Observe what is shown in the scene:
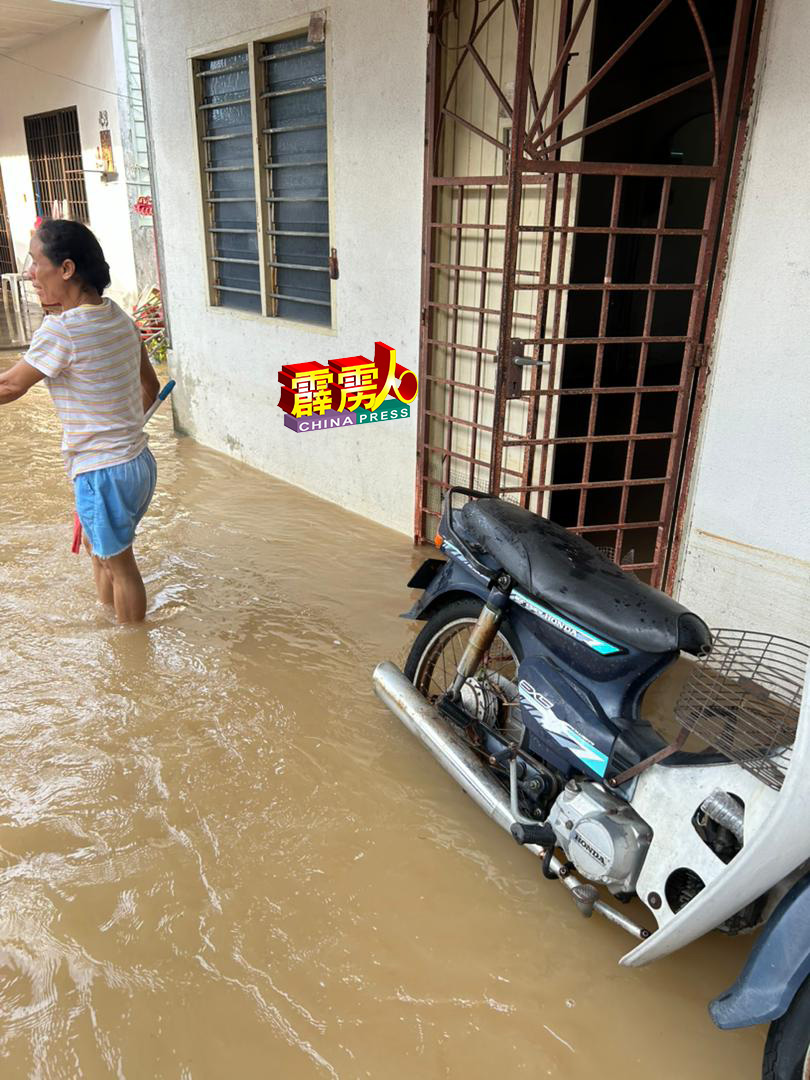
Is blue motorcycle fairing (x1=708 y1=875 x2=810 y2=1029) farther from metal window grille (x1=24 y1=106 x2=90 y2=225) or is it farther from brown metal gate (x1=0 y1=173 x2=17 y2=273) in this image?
brown metal gate (x1=0 y1=173 x2=17 y2=273)

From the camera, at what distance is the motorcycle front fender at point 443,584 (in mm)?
2506

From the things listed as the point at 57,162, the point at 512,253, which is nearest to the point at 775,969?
the point at 512,253

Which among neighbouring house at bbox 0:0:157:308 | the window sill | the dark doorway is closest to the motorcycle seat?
the dark doorway

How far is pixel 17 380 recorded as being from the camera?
9.15ft

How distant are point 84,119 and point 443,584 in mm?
11661

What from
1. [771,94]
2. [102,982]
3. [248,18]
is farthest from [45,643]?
[248,18]

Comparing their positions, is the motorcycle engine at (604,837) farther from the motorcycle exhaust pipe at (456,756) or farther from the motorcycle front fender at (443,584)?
the motorcycle front fender at (443,584)

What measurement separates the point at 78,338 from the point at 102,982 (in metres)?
2.11

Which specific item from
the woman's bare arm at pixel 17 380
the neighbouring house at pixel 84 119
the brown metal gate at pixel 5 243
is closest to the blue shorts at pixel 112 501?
the woman's bare arm at pixel 17 380

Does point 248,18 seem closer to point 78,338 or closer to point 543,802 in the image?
point 78,338

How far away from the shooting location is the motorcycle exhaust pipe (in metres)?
1.97

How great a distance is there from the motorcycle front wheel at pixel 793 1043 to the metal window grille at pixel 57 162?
13144mm

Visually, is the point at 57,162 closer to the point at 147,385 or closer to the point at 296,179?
the point at 296,179

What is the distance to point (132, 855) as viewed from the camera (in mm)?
2264
